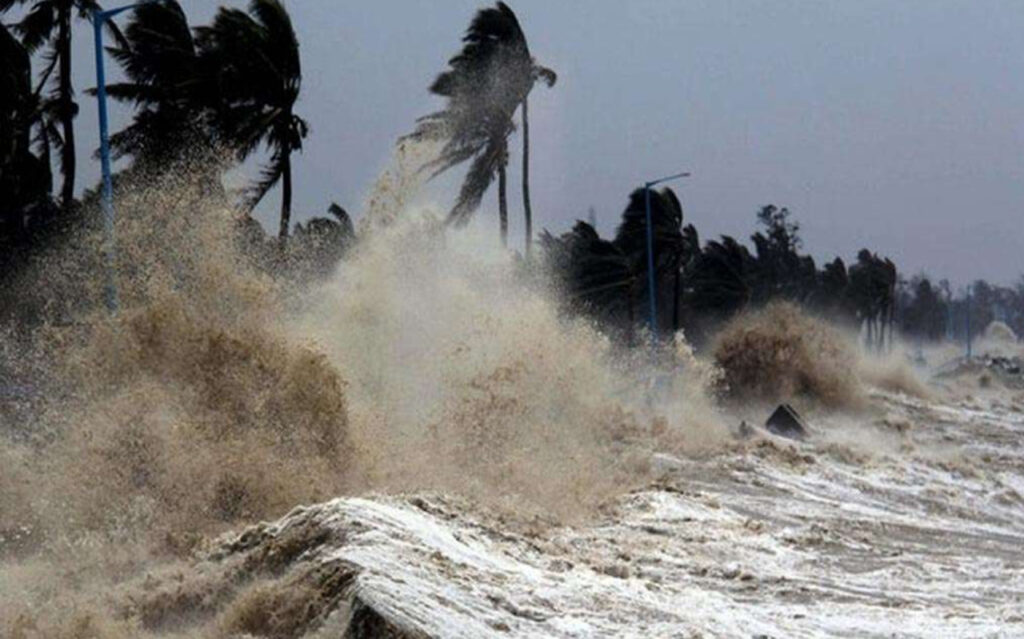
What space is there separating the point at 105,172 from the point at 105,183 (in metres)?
0.35

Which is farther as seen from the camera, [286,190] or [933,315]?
[933,315]

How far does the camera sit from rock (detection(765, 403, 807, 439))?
1107 inches

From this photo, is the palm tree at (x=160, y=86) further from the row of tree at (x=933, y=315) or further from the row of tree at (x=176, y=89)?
the row of tree at (x=933, y=315)

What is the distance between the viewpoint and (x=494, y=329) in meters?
21.6

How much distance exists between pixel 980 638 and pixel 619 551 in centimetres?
353

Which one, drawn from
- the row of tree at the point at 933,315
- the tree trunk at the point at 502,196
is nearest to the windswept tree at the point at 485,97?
the tree trunk at the point at 502,196

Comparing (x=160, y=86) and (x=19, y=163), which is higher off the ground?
(x=160, y=86)

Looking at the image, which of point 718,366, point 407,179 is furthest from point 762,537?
point 718,366

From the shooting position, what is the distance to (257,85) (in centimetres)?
2845

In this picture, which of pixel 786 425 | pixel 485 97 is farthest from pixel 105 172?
pixel 485 97

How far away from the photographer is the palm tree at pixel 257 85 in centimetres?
2830

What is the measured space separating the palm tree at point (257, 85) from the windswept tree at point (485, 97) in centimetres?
649

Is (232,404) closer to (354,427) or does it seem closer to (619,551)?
(354,427)

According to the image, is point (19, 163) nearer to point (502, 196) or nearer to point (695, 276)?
point (502, 196)
